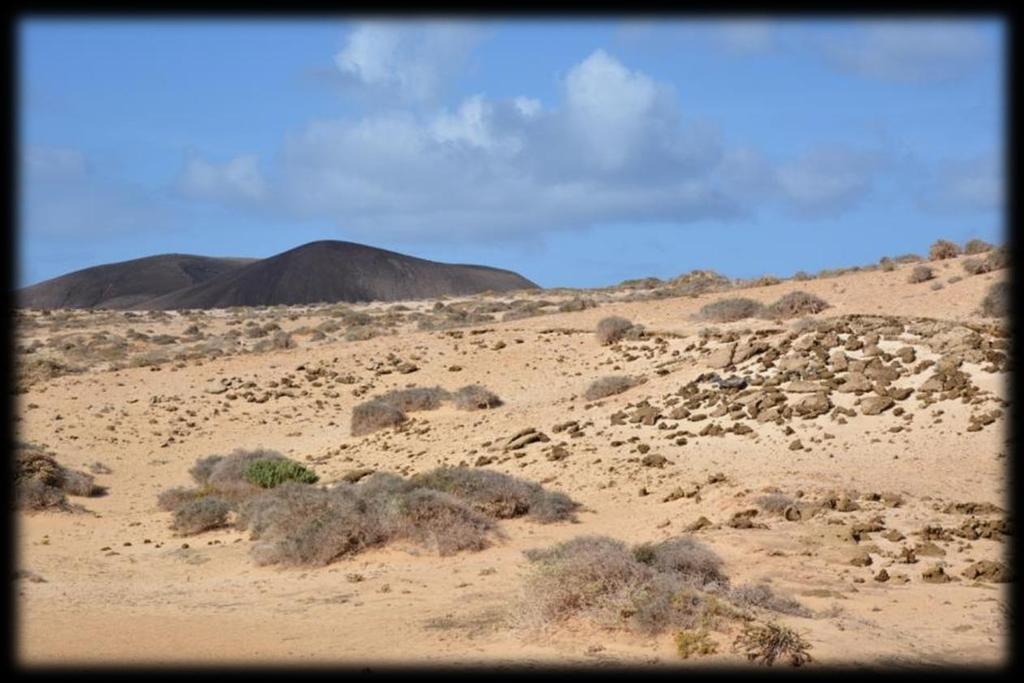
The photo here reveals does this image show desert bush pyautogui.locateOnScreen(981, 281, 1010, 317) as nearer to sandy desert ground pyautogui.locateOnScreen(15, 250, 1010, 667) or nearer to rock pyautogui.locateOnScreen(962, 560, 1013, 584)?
sandy desert ground pyautogui.locateOnScreen(15, 250, 1010, 667)

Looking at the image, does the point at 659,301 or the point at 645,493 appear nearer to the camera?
the point at 645,493

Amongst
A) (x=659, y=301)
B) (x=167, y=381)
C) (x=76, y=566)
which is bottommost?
(x=76, y=566)

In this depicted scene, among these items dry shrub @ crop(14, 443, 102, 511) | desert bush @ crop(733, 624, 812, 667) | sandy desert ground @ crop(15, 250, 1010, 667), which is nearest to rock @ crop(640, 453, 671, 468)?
sandy desert ground @ crop(15, 250, 1010, 667)

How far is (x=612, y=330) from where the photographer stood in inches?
1304

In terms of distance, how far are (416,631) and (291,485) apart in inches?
280

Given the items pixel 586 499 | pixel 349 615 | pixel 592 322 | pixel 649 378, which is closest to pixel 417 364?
pixel 592 322

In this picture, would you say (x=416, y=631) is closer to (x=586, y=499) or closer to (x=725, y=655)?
(x=725, y=655)

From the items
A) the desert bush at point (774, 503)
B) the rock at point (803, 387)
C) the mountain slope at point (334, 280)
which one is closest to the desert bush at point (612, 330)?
the rock at point (803, 387)

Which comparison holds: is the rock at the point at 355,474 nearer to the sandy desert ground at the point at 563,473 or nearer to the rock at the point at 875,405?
the sandy desert ground at the point at 563,473

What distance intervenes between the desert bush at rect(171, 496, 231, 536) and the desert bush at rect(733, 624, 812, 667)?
35.3 feet

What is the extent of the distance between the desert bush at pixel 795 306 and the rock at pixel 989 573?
20.2 metres

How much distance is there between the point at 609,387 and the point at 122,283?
9341cm

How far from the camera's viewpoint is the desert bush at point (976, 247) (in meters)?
38.5

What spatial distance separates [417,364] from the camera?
112 feet
